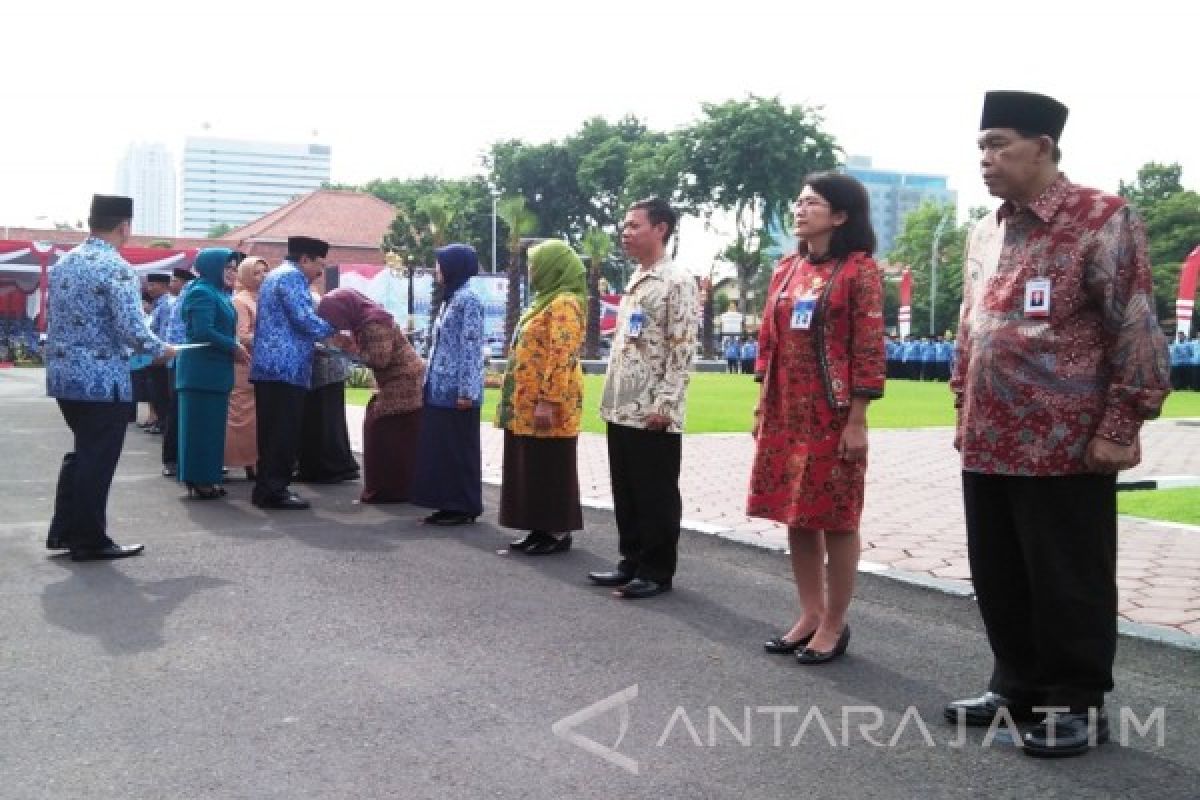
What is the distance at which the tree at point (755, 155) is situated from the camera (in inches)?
1900

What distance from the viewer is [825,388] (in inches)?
167

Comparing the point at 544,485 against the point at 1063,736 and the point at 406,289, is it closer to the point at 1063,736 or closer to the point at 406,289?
the point at 1063,736

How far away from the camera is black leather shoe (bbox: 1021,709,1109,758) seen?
3.36 metres

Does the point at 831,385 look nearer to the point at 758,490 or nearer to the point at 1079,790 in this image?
the point at 758,490

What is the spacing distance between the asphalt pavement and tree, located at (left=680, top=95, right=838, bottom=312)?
43829 millimetres

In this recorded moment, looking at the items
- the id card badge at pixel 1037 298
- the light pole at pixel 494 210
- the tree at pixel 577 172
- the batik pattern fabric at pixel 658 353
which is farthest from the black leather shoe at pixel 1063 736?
the light pole at pixel 494 210

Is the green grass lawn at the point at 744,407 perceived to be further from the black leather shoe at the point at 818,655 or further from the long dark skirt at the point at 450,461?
the black leather shoe at the point at 818,655

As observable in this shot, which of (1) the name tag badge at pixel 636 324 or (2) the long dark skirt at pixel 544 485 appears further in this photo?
(2) the long dark skirt at pixel 544 485

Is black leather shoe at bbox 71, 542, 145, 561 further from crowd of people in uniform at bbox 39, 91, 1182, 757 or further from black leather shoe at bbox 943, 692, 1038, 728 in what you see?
black leather shoe at bbox 943, 692, 1038, 728

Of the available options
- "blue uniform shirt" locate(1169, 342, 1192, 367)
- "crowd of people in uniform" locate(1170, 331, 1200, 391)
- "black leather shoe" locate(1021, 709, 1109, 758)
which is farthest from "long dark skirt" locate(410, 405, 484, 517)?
"blue uniform shirt" locate(1169, 342, 1192, 367)

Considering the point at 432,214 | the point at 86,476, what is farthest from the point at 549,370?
the point at 432,214

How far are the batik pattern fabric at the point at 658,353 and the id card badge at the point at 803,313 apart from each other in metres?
1.11

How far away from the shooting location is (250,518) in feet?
24.6

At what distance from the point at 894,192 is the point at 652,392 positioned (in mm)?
168939
